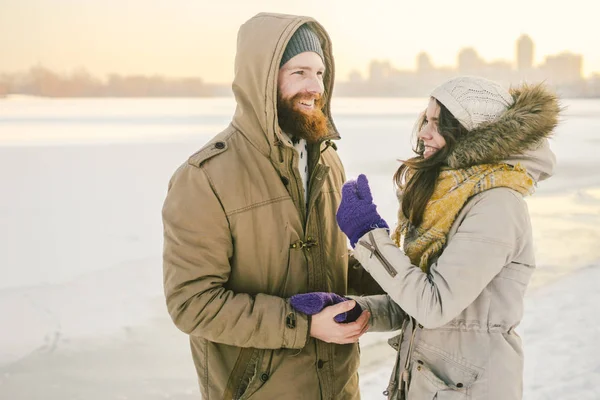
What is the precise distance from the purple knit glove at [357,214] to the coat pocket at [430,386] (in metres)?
0.44

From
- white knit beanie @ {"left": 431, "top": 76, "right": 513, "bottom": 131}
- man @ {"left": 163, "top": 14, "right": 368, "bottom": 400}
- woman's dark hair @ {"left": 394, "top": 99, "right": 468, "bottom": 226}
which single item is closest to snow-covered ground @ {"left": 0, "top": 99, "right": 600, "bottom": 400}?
man @ {"left": 163, "top": 14, "right": 368, "bottom": 400}

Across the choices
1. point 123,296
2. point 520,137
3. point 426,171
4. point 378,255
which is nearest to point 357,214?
point 378,255

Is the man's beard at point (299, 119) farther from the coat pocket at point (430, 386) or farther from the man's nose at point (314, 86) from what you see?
→ the coat pocket at point (430, 386)

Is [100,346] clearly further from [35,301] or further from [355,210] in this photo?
[355,210]

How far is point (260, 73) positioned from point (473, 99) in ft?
2.18

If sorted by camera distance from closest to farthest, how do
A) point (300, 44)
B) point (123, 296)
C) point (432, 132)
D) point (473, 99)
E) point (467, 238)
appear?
point (467, 238) → point (473, 99) → point (432, 132) → point (300, 44) → point (123, 296)

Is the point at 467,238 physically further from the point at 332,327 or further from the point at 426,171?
the point at 332,327

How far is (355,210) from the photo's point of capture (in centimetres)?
177

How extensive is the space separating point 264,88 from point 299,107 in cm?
15

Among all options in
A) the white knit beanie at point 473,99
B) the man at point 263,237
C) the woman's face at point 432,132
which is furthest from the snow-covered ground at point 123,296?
the white knit beanie at point 473,99

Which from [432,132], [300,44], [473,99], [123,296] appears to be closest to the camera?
[473,99]

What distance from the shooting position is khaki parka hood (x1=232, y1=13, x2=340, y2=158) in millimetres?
1845

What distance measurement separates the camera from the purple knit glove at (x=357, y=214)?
177 cm

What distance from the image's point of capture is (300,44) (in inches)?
76.4
